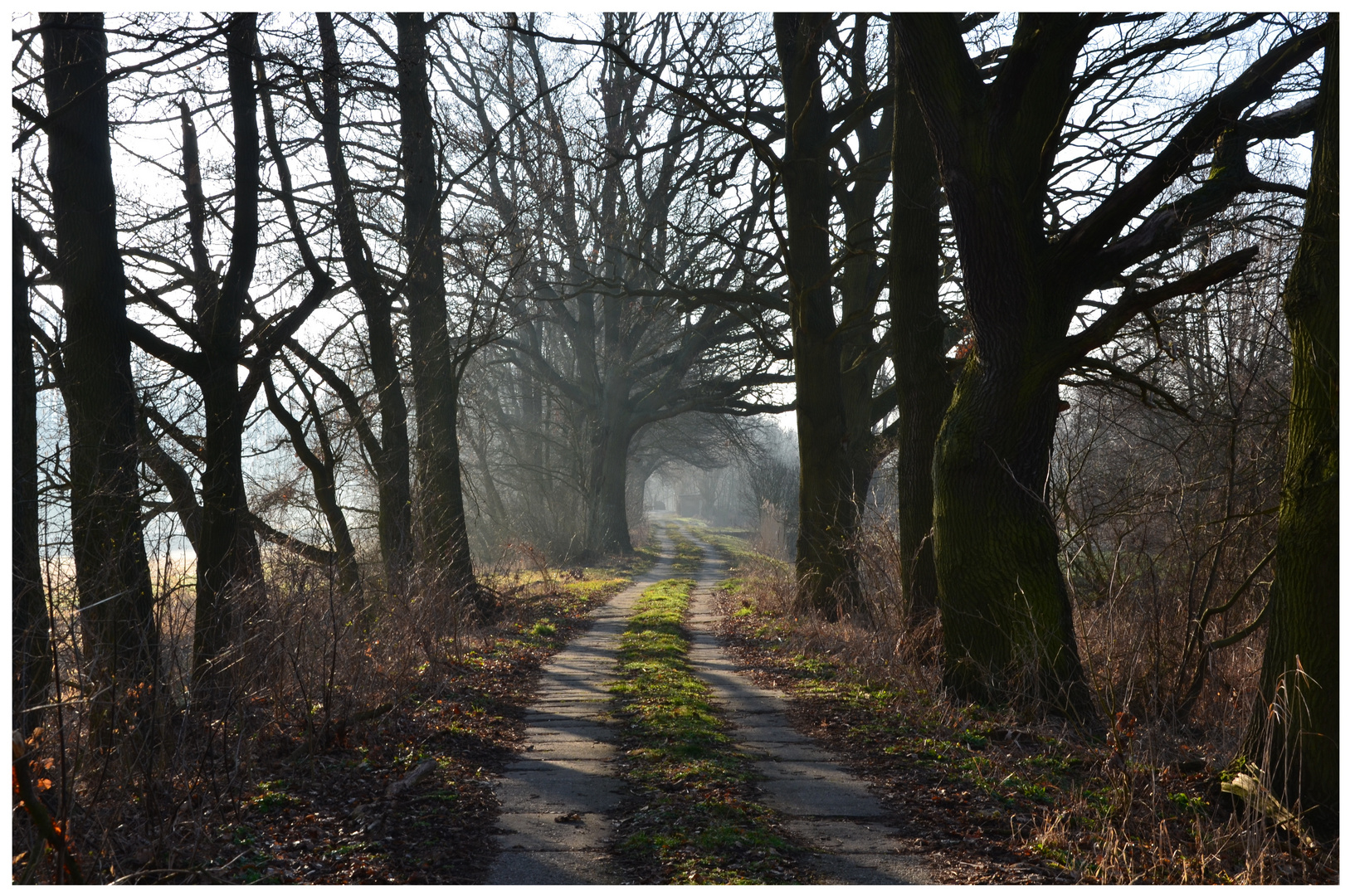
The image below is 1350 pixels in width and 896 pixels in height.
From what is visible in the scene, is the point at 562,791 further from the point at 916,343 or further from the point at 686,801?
the point at 916,343

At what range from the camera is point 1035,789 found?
490cm

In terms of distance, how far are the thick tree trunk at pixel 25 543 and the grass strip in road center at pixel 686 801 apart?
2.77 meters

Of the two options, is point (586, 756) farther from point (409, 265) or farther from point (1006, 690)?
point (409, 265)

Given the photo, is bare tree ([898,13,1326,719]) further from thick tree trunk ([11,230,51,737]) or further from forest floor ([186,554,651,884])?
thick tree trunk ([11,230,51,737])

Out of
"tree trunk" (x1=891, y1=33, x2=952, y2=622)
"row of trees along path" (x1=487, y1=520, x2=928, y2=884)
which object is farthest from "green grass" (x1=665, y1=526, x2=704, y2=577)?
"row of trees along path" (x1=487, y1=520, x2=928, y2=884)

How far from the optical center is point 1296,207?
273 inches

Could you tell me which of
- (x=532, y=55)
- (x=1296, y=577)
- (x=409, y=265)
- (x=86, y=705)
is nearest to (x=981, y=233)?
(x=1296, y=577)

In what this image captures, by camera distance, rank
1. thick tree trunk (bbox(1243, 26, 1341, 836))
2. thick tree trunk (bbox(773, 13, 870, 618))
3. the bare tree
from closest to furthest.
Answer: thick tree trunk (bbox(1243, 26, 1341, 836)), the bare tree, thick tree trunk (bbox(773, 13, 870, 618))

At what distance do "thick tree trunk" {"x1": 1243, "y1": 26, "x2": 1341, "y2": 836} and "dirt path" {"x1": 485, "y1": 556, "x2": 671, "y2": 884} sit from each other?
333cm

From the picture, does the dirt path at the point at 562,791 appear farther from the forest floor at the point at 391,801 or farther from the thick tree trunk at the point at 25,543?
the thick tree trunk at the point at 25,543

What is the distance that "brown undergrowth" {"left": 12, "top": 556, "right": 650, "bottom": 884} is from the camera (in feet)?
12.5

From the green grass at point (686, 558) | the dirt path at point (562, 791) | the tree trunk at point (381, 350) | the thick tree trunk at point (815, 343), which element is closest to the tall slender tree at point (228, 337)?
the tree trunk at point (381, 350)

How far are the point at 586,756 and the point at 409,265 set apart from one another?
6.81m

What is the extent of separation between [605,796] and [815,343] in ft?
25.0
